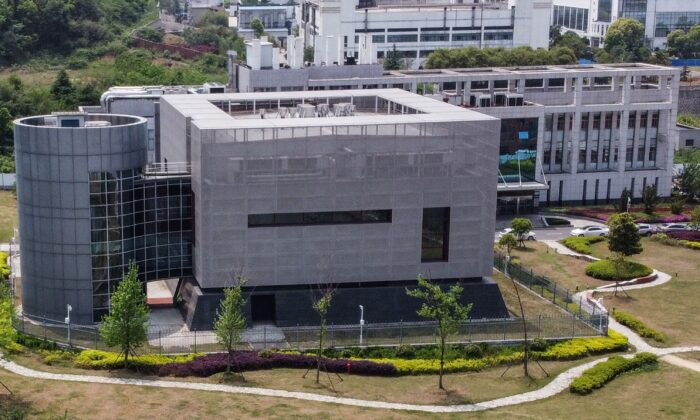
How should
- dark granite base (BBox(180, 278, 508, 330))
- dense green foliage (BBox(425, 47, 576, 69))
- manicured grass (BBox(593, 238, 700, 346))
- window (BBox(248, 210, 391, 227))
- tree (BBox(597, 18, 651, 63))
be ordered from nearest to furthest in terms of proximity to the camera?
dark granite base (BBox(180, 278, 508, 330))
window (BBox(248, 210, 391, 227))
manicured grass (BBox(593, 238, 700, 346))
dense green foliage (BBox(425, 47, 576, 69))
tree (BBox(597, 18, 651, 63))

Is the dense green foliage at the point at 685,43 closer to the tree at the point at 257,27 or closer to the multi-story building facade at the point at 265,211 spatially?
the tree at the point at 257,27

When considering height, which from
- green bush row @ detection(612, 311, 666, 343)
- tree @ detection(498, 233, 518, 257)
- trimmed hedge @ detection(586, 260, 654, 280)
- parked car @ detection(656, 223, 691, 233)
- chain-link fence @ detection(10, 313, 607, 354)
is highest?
tree @ detection(498, 233, 518, 257)

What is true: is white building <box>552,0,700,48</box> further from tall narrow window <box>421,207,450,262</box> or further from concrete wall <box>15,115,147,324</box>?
concrete wall <box>15,115,147,324</box>

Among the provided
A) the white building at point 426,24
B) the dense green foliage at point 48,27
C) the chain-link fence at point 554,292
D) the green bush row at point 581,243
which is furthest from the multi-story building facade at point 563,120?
the dense green foliage at point 48,27

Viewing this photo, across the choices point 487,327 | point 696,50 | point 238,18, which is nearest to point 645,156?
point 487,327

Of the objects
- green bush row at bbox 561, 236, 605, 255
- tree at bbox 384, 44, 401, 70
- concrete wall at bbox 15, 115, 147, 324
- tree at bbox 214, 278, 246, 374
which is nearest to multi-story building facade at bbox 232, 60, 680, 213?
green bush row at bbox 561, 236, 605, 255

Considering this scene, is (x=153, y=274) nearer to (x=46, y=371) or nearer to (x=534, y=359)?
(x=46, y=371)
